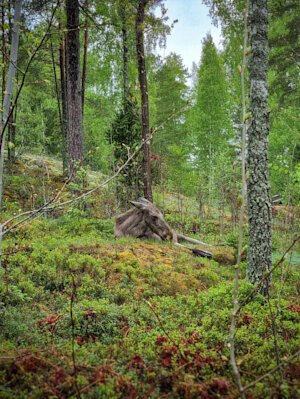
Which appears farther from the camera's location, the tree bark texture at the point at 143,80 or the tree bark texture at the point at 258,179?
the tree bark texture at the point at 143,80

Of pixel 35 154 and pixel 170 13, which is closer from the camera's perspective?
pixel 170 13

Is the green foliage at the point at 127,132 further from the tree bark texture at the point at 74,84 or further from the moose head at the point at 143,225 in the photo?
the moose head at the point at 143,225

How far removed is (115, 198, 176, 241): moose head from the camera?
280 inches

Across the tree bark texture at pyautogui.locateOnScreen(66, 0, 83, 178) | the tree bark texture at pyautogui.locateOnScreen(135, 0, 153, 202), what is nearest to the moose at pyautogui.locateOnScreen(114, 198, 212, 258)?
the tree bark texture at pyautogui.locateOnScreen(135, 0, 153, 202)

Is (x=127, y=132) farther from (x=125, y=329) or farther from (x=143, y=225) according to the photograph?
(x=125, y=329)

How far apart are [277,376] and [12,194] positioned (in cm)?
967

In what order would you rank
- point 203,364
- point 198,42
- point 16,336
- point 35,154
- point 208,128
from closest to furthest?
point 203,364
point 16,336
point 35,154
point 208,128
point 198,42

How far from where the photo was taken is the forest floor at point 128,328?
1.48m

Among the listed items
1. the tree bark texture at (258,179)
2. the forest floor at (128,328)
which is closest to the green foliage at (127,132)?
the forest floor at (128,328)

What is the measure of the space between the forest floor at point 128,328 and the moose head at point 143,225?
161cm

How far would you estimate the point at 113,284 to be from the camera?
377 centimetres

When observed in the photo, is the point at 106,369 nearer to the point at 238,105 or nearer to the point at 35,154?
the point at 35,154

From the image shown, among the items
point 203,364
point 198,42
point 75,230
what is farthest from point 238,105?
point 203,364

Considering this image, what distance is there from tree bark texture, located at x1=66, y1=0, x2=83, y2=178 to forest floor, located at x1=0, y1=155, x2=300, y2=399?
12.0 feet
